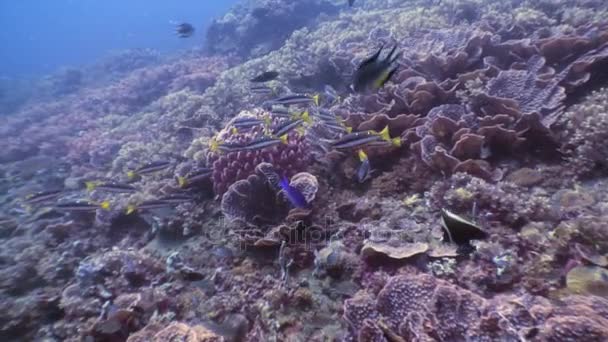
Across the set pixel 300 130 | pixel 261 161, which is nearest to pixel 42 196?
pixel 261 161

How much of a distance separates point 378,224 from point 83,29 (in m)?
129

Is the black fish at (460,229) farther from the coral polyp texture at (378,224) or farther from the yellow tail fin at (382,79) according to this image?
the yellow tail fin at (382,79)

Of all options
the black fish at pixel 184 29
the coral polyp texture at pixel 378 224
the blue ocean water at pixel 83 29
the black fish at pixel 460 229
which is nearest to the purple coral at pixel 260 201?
the coral polyp texture at pixel 378 224

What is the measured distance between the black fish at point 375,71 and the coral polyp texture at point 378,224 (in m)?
0.02

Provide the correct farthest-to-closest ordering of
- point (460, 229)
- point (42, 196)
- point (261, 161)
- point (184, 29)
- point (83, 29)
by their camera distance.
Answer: point (83, 29), point (184, 29), point (42, 196), point (261, 161), point (460, 229)

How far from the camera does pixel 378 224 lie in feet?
14.0

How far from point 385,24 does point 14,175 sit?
575 inches

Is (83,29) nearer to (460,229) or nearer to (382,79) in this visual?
(382,79)

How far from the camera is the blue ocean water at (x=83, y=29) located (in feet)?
192

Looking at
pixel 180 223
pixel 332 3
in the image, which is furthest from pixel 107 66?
pixel 180 223

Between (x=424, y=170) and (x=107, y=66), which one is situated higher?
(x=107, y=66)

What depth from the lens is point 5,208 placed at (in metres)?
9.36

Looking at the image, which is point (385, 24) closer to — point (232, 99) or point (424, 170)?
point (232, 99)

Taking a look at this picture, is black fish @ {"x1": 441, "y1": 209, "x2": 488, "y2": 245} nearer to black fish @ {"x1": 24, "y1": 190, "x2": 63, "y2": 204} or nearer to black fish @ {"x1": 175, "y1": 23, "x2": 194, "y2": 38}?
black fish @ {"x1": 24, "y1": 190, "x2": 63, "y2": 204}
